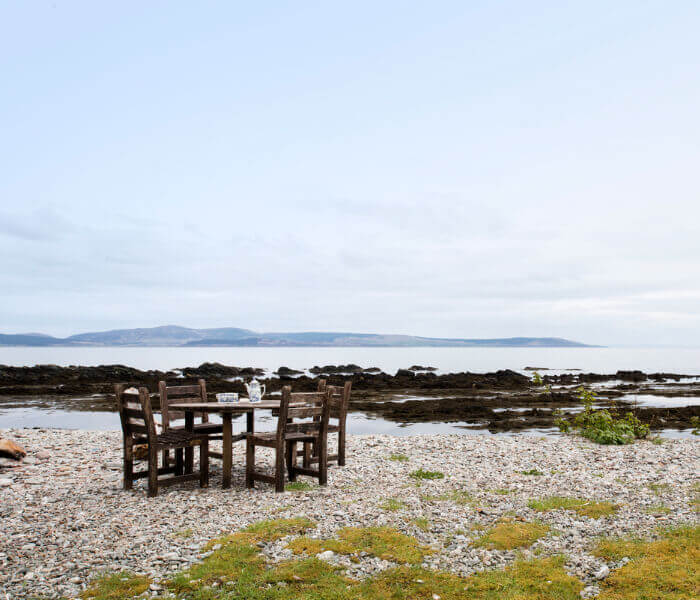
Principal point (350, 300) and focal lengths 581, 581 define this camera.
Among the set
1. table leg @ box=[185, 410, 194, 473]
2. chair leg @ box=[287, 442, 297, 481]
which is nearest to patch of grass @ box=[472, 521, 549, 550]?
chair leg @ box=[287, 442, 297, 481]

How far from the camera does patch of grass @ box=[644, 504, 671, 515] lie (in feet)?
25.9

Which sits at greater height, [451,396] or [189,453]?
[189,453]

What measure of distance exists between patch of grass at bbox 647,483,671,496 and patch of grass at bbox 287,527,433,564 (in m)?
4.71

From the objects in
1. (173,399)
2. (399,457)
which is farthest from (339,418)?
(173,399)

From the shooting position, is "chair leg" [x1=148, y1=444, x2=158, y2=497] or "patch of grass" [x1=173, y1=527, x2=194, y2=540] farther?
"chair leg" [x1=148, y1=444, x2=158, y2=497]

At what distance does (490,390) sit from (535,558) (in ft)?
107

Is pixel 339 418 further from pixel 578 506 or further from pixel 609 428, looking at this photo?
pixel 609 428

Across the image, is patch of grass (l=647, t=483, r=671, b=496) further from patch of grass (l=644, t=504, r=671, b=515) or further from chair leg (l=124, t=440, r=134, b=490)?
chair leg (l=124, t=440, r=134, b=490)

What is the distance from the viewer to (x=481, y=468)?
11516 mm

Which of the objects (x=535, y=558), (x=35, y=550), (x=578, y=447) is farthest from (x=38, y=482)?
(x=578, y=447)

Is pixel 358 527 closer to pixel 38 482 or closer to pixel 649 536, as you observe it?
pixel 649 536

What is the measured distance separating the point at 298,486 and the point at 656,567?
5.71 metres

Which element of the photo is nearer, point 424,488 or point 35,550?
point 35,550

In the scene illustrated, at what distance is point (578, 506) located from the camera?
827 cm
